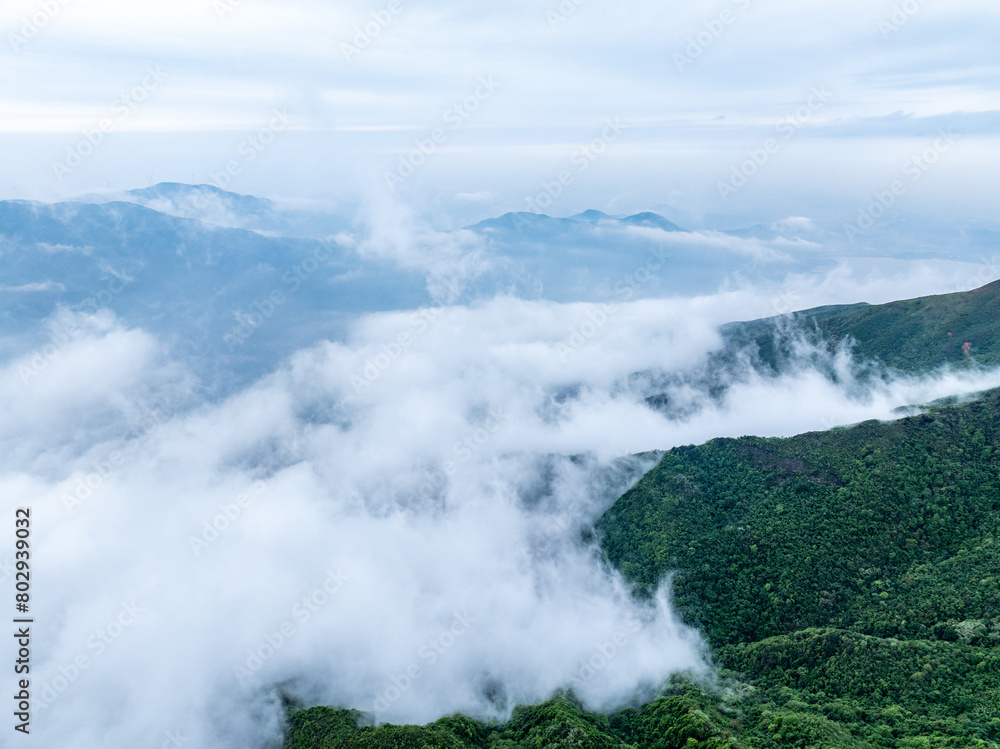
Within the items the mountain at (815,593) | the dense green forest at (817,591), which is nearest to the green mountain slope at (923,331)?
the dense green forest at (817,591)

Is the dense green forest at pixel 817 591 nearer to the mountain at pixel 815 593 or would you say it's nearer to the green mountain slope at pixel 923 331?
the mountain at pixel 815 593

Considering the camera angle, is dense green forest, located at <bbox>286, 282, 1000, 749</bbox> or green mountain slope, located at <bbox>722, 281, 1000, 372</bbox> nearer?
dense green forest, located at <bbox>286, 282, 1000, 749</bbox>

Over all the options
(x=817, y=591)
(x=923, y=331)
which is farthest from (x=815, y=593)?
(x=923, y=331)

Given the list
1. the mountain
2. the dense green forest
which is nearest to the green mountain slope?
the dense green forest

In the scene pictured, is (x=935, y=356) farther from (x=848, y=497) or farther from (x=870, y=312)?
Result: (x=848, y=497)

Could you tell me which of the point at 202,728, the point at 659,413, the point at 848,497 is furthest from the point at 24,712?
the point at 659,413

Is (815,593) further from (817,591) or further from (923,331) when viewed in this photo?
(923,331)

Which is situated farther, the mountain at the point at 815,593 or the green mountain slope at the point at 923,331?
the green mountain slope at the point at 923,331

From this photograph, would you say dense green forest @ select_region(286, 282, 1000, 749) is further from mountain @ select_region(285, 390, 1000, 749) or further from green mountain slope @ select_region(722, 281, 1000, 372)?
green mountain slope @ select_region(722, 281, 1000, 372)
